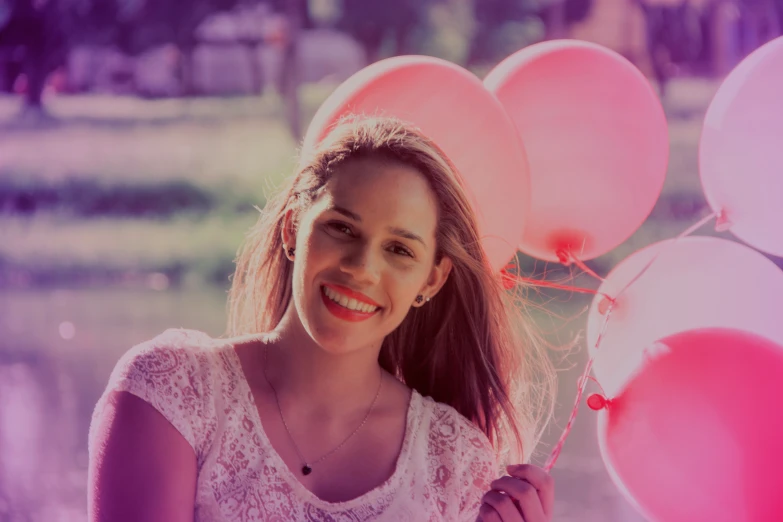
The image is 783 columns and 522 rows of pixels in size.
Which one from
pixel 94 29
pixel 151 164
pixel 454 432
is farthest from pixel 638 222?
pixel 94 29

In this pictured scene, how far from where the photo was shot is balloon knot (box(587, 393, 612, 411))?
145 centimetres

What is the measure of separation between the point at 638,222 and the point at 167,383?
0.94 m

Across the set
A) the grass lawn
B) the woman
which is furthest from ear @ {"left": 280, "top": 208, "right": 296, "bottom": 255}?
the grass lawn

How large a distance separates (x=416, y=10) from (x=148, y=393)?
694cm

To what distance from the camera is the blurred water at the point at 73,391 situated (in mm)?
3248

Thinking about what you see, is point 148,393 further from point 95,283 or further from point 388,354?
point 95,283

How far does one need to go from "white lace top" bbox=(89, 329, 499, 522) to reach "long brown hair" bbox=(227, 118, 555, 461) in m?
0.17

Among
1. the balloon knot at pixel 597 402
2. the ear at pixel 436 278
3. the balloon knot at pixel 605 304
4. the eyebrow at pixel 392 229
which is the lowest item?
the balloon knot at pixel 597 402

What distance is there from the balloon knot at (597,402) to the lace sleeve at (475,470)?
0.58 ft

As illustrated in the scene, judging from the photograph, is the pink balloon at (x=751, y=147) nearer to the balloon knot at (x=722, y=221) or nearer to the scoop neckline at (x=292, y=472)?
the balloon knot at (x=722, y=221)

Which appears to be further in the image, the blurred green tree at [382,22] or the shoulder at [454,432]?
the blurred green tree at [382,22]

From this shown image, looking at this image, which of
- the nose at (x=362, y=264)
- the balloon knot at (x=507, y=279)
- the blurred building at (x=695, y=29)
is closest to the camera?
the nose at (x=362, y=264)

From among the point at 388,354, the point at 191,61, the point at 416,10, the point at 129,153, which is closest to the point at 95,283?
the point at 129,153

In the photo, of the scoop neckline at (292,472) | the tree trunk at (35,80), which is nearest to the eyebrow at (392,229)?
the scoop neckline at (292,472)
